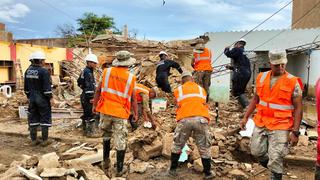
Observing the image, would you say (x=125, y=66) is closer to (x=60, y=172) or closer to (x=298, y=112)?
(x=60, y=172)

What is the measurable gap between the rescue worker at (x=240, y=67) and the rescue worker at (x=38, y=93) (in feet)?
14.1

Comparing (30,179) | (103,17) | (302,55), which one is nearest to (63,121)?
(30,179)

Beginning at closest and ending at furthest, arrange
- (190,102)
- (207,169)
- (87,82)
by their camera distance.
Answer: (190,102) → (207,169) → (87,82)

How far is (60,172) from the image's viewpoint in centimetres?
435

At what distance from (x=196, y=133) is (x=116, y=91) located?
1.36 m

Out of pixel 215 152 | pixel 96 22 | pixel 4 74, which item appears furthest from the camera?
pixel 96 22

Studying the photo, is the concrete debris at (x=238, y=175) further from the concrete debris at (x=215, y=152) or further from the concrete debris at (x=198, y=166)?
the concrete debris at (x=215, y=152)

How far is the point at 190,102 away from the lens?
5.17m

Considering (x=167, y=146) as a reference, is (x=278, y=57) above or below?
above

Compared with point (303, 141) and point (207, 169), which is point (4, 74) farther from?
point (303, 141)

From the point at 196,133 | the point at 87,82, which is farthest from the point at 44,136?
the point at 196,133

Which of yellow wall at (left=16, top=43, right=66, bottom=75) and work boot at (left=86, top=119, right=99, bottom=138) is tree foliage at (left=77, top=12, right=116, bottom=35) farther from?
work boot at (left=86, top=119, right=99, bottom=138)

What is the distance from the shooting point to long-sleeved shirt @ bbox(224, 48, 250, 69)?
846cm

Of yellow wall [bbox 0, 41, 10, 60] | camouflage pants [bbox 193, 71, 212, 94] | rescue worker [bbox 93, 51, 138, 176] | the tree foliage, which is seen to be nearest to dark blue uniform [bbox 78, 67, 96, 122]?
rescue worker [bbox 93, 51, 138, 176]
